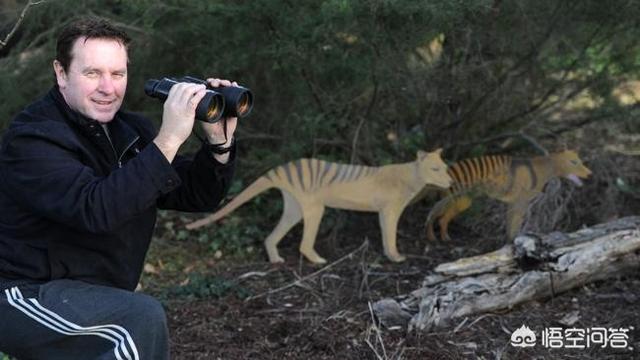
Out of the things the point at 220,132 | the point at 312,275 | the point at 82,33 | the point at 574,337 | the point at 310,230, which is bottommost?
the point at 574,337

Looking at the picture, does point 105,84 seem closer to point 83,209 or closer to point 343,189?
point 83,209

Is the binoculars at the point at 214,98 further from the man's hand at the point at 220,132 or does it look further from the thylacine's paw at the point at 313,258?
the thylacine's paw at the point at 313,258

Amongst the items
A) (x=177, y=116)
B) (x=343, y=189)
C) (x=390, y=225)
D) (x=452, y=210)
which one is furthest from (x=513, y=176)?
(x=177, y=116)

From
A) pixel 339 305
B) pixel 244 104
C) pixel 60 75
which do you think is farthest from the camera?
pixel 339 305

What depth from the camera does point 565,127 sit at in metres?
6.04

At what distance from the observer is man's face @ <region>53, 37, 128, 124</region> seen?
2623 mm

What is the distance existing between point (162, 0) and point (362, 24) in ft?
4.36

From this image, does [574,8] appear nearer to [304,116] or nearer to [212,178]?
[304,116]

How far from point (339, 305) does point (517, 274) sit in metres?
0.99

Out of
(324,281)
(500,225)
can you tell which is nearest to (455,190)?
(500,225)

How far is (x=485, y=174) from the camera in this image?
5289 mm

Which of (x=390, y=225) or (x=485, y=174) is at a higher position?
(x=485, y=174)

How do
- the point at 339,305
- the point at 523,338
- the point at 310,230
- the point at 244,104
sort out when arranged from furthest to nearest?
the point at 310,230 → the point at 339,305 → the point at 523,338 → the point at 244,104

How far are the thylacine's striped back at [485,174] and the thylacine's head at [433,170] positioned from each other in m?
0.31
